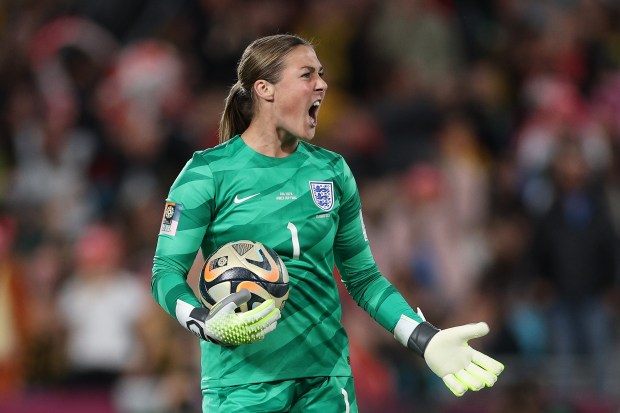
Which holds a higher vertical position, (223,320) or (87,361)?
(223,320)

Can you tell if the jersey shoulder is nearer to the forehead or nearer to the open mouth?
the open mouth

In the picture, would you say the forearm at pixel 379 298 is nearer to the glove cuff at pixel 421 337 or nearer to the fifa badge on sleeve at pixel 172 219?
the glove cuff at pixel 421 337

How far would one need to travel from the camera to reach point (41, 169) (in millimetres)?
10477

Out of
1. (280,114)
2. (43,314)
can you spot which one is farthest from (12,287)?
(280,114)

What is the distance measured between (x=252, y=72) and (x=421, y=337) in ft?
3.77

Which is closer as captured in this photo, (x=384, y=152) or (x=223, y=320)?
(x=223, y=320)

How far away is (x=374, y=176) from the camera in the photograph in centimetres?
1016

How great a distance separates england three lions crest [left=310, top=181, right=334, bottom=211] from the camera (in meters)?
4.54

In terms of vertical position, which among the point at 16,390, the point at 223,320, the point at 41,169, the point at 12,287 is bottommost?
the point at 16,390

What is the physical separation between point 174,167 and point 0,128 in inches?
65.7

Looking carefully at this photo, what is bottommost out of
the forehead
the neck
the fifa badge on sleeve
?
the fifa badge on sleeve

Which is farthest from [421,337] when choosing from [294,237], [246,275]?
[246,275]

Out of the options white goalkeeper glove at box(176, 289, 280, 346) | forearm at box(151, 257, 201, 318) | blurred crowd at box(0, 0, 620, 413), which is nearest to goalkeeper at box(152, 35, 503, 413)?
forearm at box(151, 257, 201, 318)

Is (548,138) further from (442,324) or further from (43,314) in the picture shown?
(43,314)
